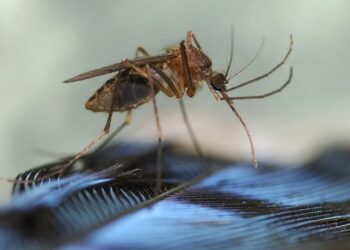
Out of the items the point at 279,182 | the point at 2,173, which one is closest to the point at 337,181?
the point at 279,182

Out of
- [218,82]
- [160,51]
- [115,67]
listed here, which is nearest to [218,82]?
[218,82]

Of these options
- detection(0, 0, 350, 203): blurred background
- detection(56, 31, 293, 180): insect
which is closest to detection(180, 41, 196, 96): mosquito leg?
detection(56, 31, 293, 180): insect

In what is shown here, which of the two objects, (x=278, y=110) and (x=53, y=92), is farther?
(x=278, y=110)

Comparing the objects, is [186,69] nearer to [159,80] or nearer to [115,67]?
[159,80]

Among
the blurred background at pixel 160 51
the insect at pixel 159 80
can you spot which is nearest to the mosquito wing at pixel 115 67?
the insect at pixel 159 80

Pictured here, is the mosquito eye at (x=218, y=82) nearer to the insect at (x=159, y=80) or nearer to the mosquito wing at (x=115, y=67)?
the insect at (x=159, y=80)

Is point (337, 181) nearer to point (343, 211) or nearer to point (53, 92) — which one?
point (343, 211)

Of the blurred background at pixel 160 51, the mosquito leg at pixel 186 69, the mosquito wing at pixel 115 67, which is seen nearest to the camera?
the mosquito wing at pixel 115 67

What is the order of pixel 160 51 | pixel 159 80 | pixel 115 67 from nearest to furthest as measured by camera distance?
1. pixel 115 67
2. pixel 159 80
3. pixel 160 51
